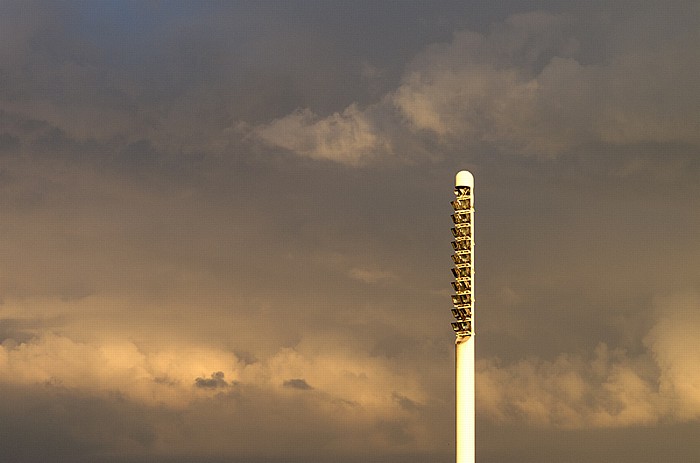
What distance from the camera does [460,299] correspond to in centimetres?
14112

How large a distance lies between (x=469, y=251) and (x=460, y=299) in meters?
4.97

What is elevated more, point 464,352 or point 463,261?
point 463,261

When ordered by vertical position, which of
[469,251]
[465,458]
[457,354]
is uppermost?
[469,251]

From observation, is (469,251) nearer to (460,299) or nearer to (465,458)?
(460,299)

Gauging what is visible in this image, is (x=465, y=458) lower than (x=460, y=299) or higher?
lower

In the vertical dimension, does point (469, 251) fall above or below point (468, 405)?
above

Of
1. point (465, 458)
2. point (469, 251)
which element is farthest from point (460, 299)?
point (465, 458)

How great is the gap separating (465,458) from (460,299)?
15.9 meters

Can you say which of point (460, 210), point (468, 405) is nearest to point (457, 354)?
point (468, 405)

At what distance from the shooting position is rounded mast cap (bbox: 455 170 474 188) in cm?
14362

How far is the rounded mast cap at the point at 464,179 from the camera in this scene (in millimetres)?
143625

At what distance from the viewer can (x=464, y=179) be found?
471 feet

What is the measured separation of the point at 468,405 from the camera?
14088cm

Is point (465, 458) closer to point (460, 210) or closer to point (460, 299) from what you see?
point (460, 299)
